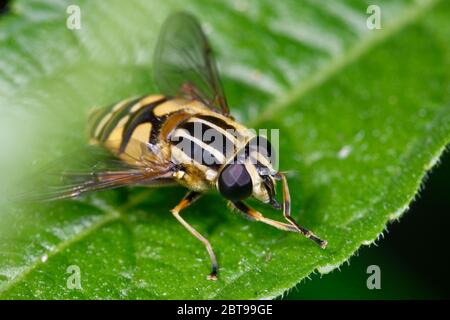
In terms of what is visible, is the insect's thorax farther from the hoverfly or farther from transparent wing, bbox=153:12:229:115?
transparent wing, bbox=153:12:229:115

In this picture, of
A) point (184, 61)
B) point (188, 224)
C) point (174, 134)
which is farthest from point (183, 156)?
point (184, 61)

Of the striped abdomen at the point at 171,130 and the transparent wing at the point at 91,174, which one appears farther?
the striped abdomen at the point at 171,130

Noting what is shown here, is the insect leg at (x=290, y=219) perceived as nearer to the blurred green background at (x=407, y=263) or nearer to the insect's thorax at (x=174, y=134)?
the insect's thorax at (x=174, y=134)

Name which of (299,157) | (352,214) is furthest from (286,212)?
(299,157)

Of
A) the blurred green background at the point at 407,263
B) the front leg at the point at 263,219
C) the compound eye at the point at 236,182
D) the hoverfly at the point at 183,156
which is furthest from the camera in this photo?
the blurred green background at the point at 407,263

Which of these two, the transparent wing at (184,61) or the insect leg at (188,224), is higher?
the transparent wing at (184,61)

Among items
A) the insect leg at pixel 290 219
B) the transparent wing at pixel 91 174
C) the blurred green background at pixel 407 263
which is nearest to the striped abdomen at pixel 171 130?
the transparent wing at pixel 91 174
